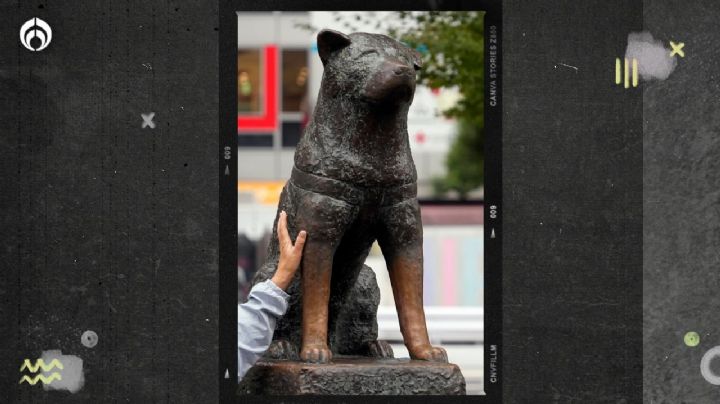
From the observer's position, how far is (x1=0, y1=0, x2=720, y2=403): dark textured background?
4.75 metres

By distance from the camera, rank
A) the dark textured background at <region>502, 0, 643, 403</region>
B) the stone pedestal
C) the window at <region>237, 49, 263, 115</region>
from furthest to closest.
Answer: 1. the window at <region>237, 49, 263, 115</region>
2. the dark textured background at <region>502, 0, 643, 403</region>
3. the stone pedestal

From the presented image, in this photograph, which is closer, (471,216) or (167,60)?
(167,60)

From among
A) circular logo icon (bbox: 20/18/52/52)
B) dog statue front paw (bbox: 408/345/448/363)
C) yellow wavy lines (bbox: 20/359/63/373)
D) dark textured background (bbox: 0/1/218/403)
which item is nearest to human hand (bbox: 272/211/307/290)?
dark textured background (bbox: 0/1/218/403)

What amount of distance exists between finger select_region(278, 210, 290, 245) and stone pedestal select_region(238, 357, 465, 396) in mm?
478

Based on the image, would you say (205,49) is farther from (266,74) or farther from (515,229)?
(266,74)

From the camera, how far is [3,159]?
4805 mm

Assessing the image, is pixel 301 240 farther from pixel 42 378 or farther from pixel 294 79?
pixel 294 79

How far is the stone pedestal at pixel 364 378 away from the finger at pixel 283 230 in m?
0.48

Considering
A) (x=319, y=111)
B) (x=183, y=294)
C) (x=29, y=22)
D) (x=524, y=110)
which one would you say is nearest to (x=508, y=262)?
(x=524, y=110)

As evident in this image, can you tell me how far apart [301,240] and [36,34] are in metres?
1.31

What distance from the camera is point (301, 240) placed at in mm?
4766

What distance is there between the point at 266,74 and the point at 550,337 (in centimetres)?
618

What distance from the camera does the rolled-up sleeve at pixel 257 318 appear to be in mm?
4801

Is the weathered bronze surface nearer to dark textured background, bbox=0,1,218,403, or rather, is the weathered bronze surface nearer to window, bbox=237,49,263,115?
dark textured background, bbox=0,1,218,403
